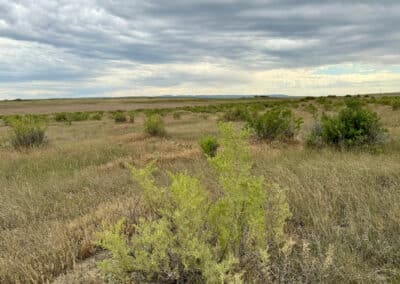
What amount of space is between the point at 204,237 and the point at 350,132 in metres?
7.60

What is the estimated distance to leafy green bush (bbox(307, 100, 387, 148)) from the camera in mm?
9547

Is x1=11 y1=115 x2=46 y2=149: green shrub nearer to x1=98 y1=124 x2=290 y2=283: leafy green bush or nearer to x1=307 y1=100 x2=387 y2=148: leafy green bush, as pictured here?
x1=307 y1=100 x2=387 y2=148: leafy green bush

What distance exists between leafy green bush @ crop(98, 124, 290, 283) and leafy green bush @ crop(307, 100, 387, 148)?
6.93 meters

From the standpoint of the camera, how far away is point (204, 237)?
3.16m

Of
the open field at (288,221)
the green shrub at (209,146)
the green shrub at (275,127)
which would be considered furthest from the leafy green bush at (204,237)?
the green shrub at (275,127)

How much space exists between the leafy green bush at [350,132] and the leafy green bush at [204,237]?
693 centimetres

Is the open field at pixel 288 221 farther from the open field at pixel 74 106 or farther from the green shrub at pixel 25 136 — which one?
the open field at pixel 74 106

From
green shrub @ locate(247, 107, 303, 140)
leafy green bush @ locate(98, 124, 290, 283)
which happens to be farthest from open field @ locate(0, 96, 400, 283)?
green shrub @ locate(247, 107, 303, 140)

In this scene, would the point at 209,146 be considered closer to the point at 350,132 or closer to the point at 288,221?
the point at 350,132

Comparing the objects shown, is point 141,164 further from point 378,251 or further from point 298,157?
point 378,251

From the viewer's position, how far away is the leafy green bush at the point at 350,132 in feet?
31.3

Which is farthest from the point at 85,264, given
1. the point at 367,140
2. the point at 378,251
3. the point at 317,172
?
the point at 367,140

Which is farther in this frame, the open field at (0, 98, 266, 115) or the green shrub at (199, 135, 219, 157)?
the open field at (0, 98, 266, 115)

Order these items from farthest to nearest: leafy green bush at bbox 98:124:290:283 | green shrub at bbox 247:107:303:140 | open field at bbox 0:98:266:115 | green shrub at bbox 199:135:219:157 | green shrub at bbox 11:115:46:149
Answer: open field at bbox 0:98:266:115 → green shrub at bbox 11:115:46:149 → green shrub at bbox 247:107:303:140 → green shrub at bbox 199:135:219:157 → leafy green bush at bbox 98:124:290:283
